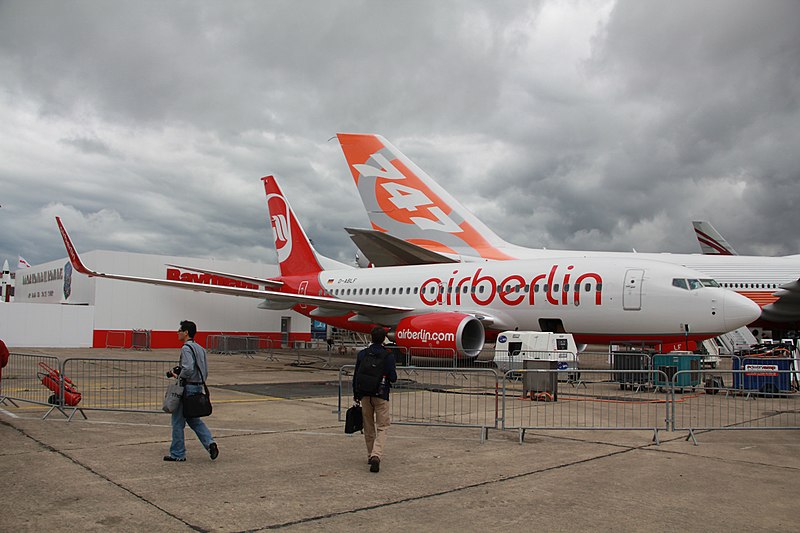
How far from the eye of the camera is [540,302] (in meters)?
18.5

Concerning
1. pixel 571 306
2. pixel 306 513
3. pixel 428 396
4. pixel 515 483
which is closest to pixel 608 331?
pixel 571 306

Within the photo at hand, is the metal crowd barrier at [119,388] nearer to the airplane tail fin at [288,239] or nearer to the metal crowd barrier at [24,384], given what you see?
the metal crowd barrier at [24,384]

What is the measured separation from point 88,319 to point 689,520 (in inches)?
1211

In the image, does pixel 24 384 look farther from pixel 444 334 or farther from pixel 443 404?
pixel 444 334

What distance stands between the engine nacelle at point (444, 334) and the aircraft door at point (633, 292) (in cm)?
402

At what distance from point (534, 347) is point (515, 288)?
3.82 meters

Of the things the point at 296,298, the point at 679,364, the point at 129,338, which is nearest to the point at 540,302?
the point at 679,364

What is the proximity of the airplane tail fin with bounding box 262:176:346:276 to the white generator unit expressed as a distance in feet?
42.4

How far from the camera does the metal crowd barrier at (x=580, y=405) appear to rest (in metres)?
9.10

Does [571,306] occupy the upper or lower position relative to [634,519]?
upper

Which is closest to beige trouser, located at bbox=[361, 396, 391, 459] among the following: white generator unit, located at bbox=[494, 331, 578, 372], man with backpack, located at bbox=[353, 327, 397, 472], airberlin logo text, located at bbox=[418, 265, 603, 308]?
man with backpack, located at bbox=[353, 327, 397, 472]

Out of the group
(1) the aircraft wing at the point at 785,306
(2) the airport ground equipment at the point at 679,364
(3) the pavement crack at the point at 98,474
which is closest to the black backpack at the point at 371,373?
(3) the pavement crack at the point at 98,474

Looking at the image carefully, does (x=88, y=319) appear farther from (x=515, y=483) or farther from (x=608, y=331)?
(x=515, y=483)

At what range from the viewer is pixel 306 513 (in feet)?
16.0
